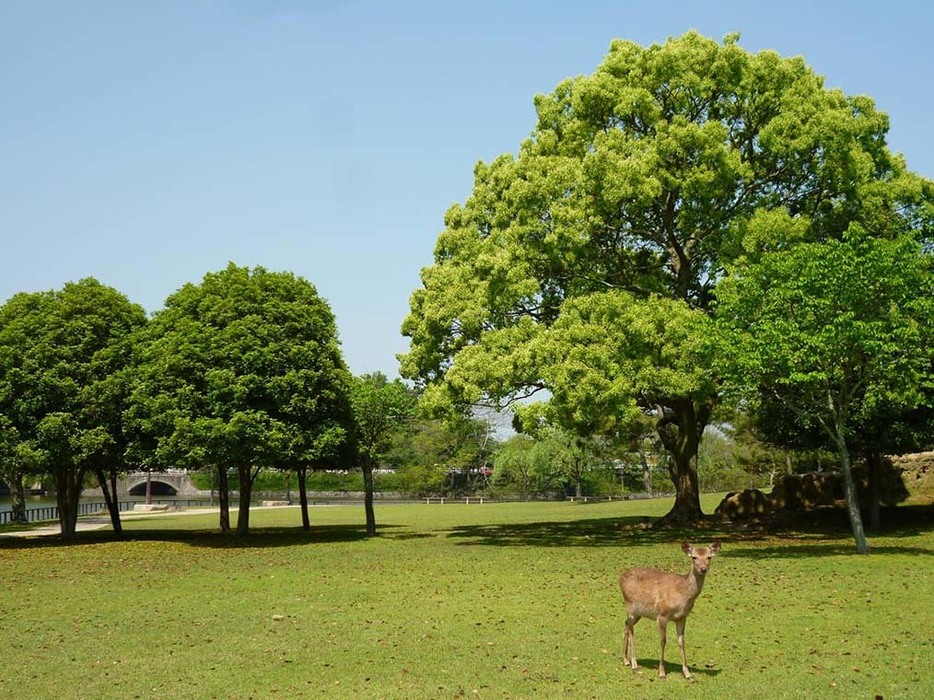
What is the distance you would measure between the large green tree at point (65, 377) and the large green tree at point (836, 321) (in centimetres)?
2162

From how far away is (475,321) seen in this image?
28.9 metres

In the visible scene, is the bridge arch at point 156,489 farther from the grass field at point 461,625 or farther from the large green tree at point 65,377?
the grass field at point 461,625

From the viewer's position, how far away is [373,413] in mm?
33969

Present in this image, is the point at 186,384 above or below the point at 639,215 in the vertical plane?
below

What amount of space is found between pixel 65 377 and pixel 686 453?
22.1 m

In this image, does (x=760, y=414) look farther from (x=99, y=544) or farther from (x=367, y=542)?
(x=99, y=544)

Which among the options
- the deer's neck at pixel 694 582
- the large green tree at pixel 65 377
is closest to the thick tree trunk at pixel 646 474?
the large green tree at pixel 65 377

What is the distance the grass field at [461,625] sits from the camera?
32.6 feet

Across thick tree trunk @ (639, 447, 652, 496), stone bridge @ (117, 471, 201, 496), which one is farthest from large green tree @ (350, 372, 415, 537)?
stone bridge @ (117, 471, 201, 496)

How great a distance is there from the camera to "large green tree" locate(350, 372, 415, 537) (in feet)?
111

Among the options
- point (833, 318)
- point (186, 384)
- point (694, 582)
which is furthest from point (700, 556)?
point (186, 384)

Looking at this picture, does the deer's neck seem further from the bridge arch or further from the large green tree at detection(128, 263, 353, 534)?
the bridge arch

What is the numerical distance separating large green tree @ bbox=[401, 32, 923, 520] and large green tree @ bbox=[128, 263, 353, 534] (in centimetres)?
335

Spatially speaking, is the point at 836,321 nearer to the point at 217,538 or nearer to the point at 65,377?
the point at 217,538
